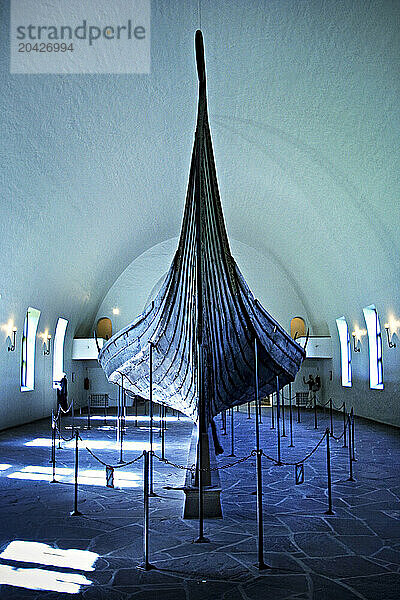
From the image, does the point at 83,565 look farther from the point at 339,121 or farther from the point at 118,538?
the point at 339,121

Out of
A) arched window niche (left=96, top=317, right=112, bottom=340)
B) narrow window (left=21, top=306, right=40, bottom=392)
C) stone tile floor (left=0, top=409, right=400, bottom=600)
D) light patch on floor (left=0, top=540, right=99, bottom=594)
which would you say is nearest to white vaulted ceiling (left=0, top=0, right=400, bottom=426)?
narrow window (left=21, top=306, right=40, bottom=392)

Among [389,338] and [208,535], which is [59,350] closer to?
[389,338]

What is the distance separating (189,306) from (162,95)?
21.4 ft

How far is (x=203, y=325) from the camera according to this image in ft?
24.0

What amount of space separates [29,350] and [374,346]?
10.5 meters

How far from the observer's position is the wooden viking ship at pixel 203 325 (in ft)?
23.1

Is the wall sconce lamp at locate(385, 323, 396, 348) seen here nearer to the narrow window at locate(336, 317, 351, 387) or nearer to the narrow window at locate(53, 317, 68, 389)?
the narrow window at locate(336, 317, 351, 387)

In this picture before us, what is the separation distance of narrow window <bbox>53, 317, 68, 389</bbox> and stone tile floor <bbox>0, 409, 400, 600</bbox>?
10.5 metres

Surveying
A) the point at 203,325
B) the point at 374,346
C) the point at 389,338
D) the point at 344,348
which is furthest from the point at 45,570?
the point at 344,348

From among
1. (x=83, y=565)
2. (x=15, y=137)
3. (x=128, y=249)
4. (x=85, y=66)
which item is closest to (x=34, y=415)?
(x=128, y=249)

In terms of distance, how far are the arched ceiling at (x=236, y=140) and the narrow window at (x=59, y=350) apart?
2.20 meters

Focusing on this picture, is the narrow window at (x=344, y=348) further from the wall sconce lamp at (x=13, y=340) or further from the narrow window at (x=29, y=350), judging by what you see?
the wall sconce lamp at (x=13, y=340)

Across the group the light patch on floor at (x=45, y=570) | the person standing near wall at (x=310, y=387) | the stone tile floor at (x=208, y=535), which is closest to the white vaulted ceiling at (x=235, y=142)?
the person standing near wall at (x=310, y=387)

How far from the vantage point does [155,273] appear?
2405 centimetres
